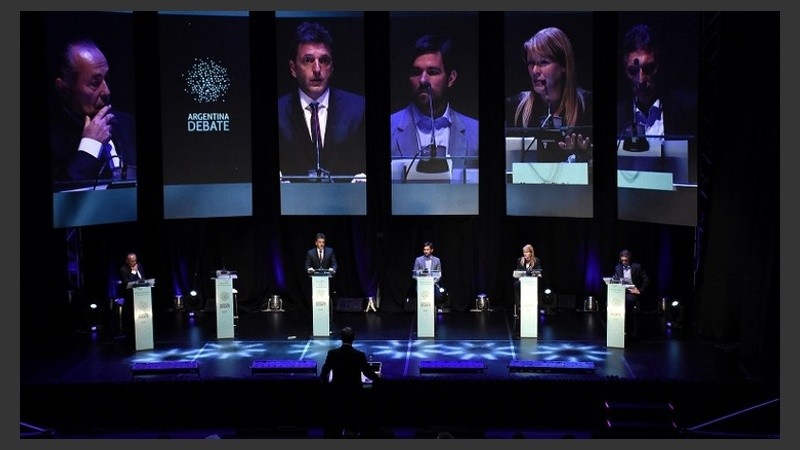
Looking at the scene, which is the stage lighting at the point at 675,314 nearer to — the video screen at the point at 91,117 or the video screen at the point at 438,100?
the video screen at the point at 438,100

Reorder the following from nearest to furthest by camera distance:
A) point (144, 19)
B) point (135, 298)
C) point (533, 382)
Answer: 1. point (533, 382)
2. point (135, 298)
3. point (144, 19)

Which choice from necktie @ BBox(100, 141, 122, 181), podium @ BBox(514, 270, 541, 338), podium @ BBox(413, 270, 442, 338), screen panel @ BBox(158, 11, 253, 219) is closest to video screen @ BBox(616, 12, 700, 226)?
podium @ BBox(514, 270, 541, 338)

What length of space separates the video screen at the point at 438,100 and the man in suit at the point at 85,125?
4162 millimetres

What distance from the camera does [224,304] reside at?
15.8m

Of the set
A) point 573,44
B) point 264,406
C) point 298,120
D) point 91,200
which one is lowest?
point 264,406

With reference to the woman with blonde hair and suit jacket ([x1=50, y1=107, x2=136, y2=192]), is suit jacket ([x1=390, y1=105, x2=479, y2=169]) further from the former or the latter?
suit jacket ([x1=50, y1=107, x2=136, y2=192])

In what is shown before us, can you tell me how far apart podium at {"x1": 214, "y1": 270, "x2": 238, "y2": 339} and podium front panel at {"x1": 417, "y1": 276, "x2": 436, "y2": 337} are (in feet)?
8.56

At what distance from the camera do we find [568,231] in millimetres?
18016

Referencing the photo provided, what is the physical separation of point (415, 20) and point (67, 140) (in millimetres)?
5485

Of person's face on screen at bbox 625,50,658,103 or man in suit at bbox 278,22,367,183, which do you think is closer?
person's face on screen at bbox 625,50,658,103

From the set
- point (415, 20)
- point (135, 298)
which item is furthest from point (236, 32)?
point (135, 298)

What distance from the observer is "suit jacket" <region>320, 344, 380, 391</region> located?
1141cm

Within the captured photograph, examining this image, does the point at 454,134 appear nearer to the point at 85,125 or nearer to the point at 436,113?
the point at 436,113

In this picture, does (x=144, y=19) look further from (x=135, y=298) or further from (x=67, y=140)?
(x=135, y=298)
